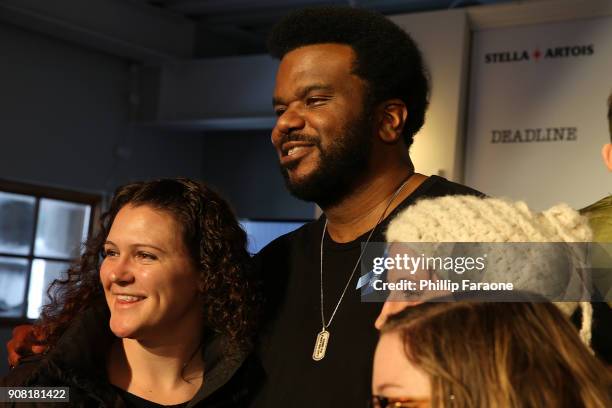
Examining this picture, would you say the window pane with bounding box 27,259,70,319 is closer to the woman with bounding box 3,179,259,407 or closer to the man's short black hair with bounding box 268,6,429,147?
the woman with bounding box 3,179,259,407

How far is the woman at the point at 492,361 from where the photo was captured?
954 millimetres

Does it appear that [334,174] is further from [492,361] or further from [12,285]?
[12,285]

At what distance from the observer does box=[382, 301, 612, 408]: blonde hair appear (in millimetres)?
952

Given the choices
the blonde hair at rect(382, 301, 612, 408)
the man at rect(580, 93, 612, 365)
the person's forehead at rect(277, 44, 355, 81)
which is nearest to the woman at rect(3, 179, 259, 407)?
the person's forehead at rect(277, 44, 355, 81)

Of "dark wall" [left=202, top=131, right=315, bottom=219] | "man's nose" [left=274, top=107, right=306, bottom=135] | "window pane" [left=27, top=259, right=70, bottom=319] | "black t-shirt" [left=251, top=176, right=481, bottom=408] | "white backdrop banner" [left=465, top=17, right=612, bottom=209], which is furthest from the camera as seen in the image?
"dark wall" [left=202, top=131, right=315, bottom=219]

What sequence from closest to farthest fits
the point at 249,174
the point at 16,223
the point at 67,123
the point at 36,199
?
1. the point at 16,223
2. the point at 36,199
3. the point at 67,123
4. the point at 249,174

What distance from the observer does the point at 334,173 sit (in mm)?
1788

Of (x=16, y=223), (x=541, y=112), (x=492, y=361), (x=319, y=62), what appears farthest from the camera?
(x=16, y=223)

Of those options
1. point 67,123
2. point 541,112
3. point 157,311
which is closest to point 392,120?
point 157,311

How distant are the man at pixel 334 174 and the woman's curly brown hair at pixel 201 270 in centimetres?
7

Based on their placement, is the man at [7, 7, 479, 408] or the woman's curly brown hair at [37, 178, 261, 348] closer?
the man at [7, 7, 479, 408]

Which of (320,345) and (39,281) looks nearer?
(320,345)

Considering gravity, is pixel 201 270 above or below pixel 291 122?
below

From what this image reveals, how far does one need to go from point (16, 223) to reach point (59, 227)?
35cm
